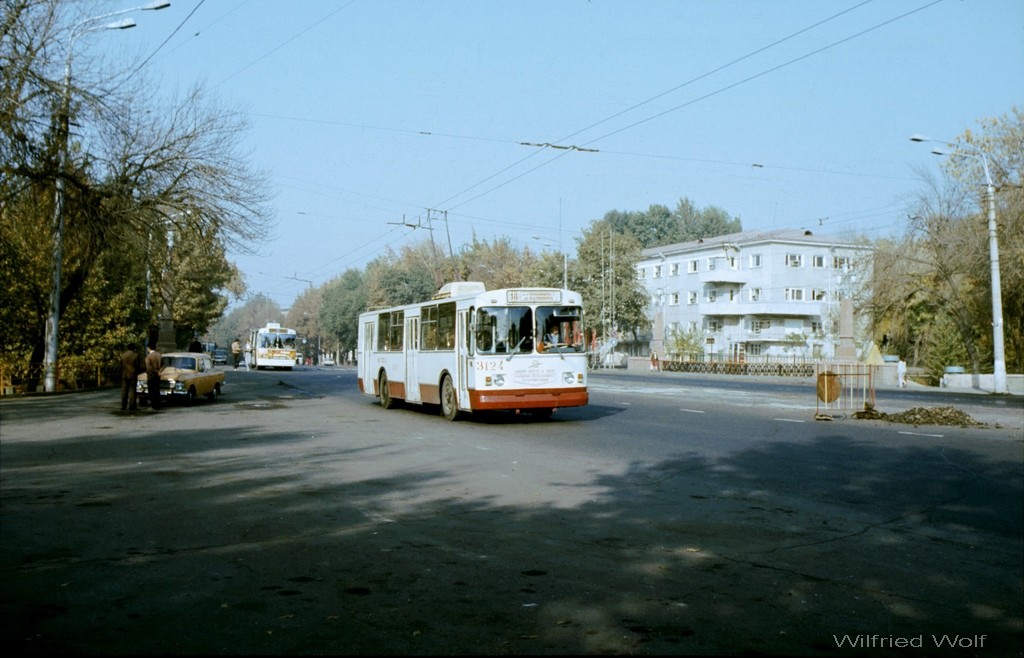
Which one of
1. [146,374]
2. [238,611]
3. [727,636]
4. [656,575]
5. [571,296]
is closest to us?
[727,636]

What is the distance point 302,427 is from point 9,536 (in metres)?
11.5

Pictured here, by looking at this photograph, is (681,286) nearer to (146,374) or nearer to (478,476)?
(146,374)

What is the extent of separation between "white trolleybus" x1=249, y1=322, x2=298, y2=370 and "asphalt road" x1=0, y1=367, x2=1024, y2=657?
184 ft

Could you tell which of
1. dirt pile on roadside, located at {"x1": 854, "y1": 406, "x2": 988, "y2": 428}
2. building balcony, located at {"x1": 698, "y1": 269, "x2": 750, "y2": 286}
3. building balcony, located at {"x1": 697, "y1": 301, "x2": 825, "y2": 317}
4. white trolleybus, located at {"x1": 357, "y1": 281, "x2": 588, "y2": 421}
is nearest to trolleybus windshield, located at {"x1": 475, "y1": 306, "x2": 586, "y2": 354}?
white trolleybus, located at {"x1": 357, "y1": 281, "x2": 588, "y2": 421}

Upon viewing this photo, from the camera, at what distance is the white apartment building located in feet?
265

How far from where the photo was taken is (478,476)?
11.6 meters

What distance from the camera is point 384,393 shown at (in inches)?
1038

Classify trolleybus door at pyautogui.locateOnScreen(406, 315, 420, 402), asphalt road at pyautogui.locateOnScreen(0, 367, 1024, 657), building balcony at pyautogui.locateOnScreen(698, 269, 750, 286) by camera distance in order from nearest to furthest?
asphalt road at pyautogui.locateOnScreen(0, 367, 1024, 657)
trolleybus door at pyautogui.locateOnScreen(406, 315, 420, 402)
building balcony at pyautogui.locateOnScreen(698, 269, 750, 286)

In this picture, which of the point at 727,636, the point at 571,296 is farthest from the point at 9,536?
the point at 571,296

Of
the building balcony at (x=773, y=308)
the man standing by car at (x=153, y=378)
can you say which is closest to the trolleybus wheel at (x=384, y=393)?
the man standing by car at (x=153, y=378)

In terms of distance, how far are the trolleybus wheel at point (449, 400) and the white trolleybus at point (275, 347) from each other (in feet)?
167

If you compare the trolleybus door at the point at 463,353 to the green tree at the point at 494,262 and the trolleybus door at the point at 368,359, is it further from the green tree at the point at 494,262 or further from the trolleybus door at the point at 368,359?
the green tree at the point at 494,262

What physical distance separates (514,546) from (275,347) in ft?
216

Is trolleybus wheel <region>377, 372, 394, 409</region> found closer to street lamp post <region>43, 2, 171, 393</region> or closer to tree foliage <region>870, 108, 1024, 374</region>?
street lamp post <region>43, 2, 171, 393</region>
